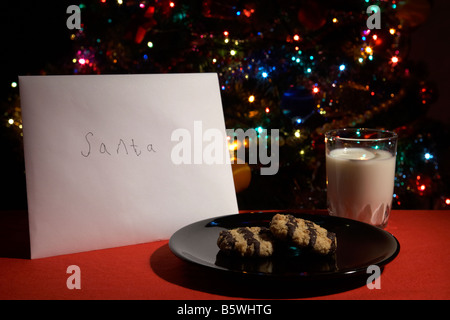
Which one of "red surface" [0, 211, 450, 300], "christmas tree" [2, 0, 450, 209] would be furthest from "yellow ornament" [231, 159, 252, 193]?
"red surface" [0, 211, 450, 300]

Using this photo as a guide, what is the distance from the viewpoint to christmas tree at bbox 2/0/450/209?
1146mm

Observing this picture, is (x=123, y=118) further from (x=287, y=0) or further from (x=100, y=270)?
(x=287, y=0)

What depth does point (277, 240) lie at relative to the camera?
68 centimetres

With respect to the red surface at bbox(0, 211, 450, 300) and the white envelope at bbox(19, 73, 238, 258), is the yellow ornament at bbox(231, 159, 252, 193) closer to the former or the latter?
the white envelope at bbox(19, 73, 238, 258)

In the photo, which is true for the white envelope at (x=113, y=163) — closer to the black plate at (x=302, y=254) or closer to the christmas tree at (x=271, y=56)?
the black plate at (x=302, y=254)

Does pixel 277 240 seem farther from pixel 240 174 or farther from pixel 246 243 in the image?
pixel 240 174

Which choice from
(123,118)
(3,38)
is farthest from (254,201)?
(3,38)

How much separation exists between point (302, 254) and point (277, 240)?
1.6 inches

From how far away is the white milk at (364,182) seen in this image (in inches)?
33.9

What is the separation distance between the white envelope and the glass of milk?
199 millimetres

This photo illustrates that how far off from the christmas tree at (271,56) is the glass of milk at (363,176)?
289 mm

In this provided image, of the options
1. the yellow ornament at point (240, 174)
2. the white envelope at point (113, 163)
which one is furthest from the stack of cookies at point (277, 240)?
the yellow ornament at point (240, 174)

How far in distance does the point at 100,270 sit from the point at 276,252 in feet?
0.83

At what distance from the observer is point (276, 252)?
681 millimetres
